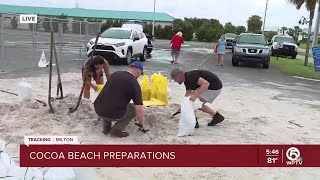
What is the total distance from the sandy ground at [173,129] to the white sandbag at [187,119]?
127mm

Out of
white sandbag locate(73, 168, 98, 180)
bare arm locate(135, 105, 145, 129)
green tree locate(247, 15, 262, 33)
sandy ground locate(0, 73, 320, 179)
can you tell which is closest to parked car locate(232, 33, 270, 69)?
sandy ground locate(0, 73, 320, 179)

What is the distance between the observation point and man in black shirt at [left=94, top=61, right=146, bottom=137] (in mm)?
5844

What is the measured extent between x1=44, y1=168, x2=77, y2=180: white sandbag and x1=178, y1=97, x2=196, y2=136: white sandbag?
3049 millimetres

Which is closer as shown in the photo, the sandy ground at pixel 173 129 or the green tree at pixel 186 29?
the sandy ground at pixel 173 129

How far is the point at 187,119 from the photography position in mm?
6430

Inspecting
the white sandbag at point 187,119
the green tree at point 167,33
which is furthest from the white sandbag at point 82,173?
the green tree at point 167,33

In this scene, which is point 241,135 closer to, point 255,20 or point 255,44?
point 255,44

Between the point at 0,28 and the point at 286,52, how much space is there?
71.9 ft

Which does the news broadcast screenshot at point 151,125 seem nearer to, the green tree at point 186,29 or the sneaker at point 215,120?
the sneaker at point 215,120

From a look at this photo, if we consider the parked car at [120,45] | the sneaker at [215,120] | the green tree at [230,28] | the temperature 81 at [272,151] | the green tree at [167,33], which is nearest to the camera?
the temperature 81 at [272,151]

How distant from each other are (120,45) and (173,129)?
10336mm

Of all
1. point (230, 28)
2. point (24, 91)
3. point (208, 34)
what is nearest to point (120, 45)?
point (24, 91)

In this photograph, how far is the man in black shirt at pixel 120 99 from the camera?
5.84m

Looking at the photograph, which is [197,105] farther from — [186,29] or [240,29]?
[240,29]
